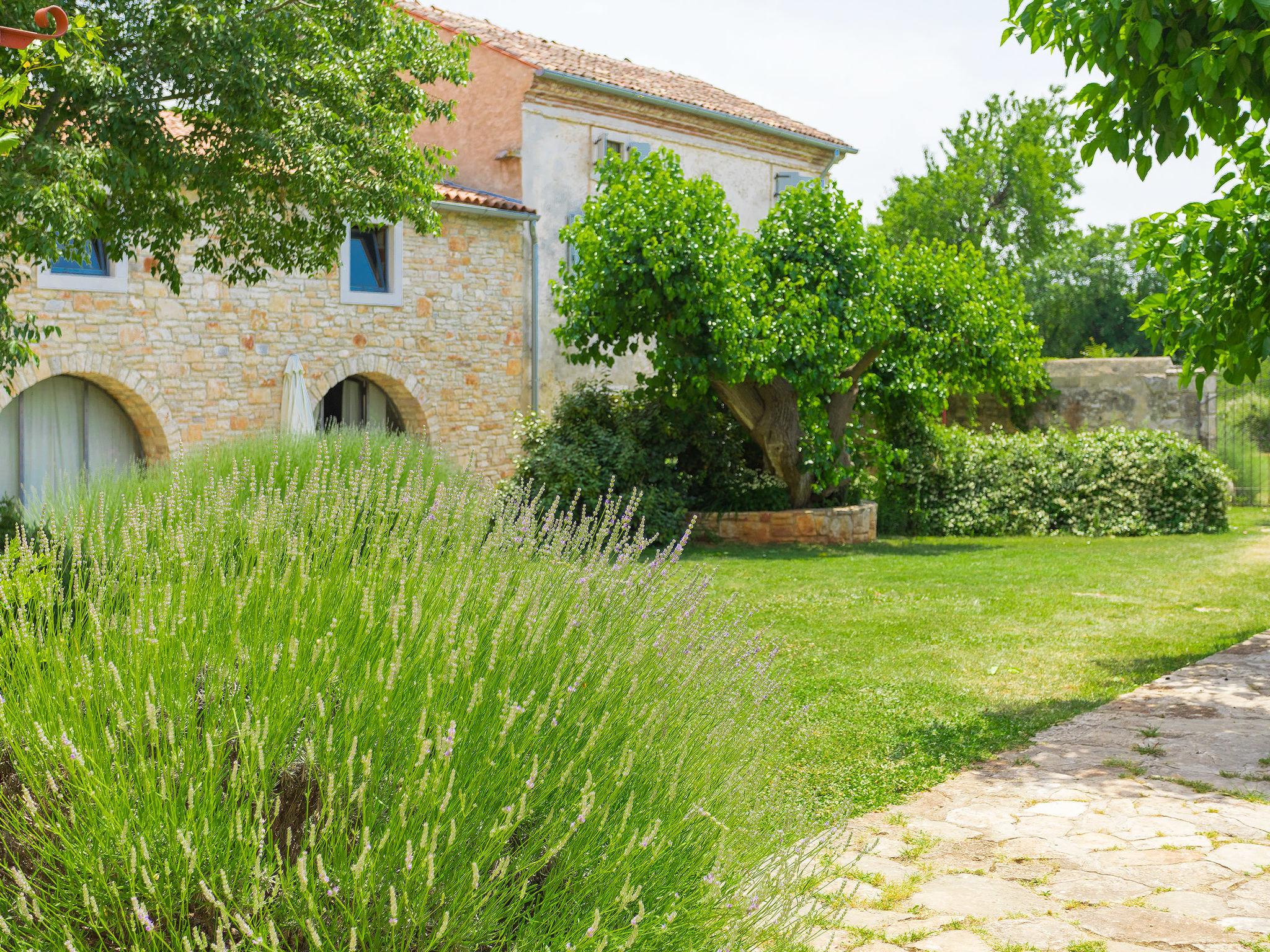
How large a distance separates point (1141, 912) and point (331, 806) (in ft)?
8.67

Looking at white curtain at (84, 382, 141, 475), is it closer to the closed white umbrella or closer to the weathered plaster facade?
→ the closed white umbrella

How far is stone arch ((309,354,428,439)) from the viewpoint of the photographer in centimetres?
1564

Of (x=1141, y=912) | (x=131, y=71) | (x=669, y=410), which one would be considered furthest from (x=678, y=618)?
(x=669, y=410)

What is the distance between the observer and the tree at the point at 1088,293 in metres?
42.4

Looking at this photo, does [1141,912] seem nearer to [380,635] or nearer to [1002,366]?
[380,635]

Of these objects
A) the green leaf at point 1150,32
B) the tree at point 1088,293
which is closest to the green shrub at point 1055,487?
the green leaf at point 1150,32

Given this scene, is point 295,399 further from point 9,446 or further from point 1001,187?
point 1001,187

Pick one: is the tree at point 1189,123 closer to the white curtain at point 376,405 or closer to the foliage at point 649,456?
the foliage at point 649,456

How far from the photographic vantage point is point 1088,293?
43750mm

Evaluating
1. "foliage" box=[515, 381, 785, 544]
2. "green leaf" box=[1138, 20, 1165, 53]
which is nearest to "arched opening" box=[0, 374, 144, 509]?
"foliage" box=[515, 381, 785, 544]

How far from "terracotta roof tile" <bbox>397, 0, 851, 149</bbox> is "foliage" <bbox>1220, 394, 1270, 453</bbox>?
8.86 m

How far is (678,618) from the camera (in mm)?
3408

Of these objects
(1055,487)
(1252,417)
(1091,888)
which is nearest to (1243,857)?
(1091,888)

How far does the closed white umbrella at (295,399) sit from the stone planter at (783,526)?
5.33 meters
